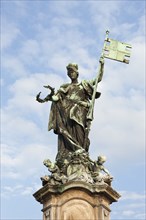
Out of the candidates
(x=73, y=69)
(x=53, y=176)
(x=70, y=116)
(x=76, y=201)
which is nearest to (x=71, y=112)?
(x=70, y=116)

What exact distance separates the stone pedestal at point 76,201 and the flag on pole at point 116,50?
15.4 ft

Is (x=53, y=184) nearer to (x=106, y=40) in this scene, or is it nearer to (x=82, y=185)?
(x=82, y=185)

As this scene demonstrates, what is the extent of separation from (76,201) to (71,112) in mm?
3280

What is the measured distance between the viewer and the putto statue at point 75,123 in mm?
13406

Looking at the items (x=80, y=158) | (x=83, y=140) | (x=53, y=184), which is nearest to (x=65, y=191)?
(x=53, y=184)

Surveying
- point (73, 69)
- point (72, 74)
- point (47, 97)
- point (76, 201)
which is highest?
point (73, 69)

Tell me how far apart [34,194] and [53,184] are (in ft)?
3.01

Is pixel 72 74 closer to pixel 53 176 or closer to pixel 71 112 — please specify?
pixel 71 112

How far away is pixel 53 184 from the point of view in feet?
42.5

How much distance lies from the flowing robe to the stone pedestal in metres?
1.53

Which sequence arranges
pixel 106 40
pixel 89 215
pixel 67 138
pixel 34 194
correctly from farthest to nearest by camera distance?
pixel 106 40 → pixel 67 138 → pixel 34 194 → pixel 89 215

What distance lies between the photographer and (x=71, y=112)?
14.9 meters

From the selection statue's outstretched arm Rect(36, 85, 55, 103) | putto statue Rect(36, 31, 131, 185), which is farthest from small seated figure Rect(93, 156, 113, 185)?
statue's outstretched arm Rect(36, 85, 55, 103)

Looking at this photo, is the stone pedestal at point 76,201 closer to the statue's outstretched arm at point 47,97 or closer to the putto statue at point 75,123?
the putto statue at point 75,123
